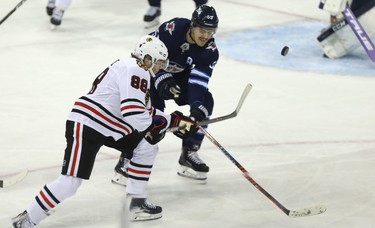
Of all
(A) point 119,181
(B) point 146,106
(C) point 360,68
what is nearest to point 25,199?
(A) point 119,181

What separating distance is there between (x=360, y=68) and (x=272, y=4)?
2101 mm

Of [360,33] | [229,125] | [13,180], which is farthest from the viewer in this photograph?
[360,33]

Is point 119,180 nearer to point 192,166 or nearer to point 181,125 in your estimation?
point 192,166

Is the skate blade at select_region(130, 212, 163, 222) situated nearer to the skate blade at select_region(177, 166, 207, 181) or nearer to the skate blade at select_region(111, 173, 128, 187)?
the skate blade at select_region(111, 173, 128, 187)

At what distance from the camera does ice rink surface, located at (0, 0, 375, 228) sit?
3.80 m

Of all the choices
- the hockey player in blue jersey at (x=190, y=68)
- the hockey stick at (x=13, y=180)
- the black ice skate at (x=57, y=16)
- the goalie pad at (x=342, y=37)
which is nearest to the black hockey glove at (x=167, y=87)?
the hockey player in blue jersey at (x=190, y=68)

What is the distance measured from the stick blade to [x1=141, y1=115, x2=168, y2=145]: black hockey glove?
2.03 feet

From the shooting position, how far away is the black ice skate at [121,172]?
404cm

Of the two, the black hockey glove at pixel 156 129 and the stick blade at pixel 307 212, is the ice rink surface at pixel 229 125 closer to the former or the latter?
the stick blade at pixel 307 212

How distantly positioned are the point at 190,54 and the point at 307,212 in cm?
90

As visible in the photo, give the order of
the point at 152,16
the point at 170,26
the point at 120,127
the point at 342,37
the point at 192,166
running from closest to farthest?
the point at 120,127 → the point at 170,26 → the point at 192,166 → the point at 342,37 → the point at 152,16

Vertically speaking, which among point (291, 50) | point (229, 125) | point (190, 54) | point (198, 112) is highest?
point (190, 54)

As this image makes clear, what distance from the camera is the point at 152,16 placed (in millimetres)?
7133

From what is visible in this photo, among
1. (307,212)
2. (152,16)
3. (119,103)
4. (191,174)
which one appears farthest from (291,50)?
(119,103)
